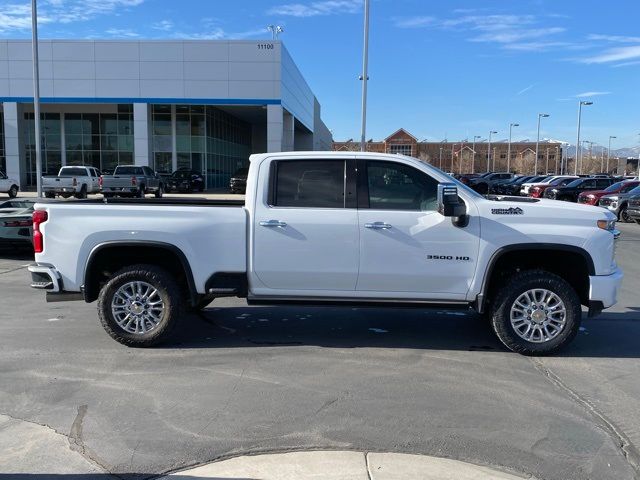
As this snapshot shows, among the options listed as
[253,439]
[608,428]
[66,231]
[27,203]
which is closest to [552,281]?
[608,428]

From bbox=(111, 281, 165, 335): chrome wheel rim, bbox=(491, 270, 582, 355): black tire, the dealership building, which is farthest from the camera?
the dealership building

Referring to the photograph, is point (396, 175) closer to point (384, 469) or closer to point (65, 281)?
point (384, 469)

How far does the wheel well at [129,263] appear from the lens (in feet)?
19.5

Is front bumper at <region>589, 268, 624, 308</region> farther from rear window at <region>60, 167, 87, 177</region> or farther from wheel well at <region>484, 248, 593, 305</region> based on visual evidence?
rear window at <region>60, 167, 87, 177</region>

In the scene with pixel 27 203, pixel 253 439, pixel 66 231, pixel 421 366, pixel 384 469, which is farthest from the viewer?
pixel 27 203

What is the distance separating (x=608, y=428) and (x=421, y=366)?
69.1 inches

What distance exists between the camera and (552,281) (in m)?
5.80

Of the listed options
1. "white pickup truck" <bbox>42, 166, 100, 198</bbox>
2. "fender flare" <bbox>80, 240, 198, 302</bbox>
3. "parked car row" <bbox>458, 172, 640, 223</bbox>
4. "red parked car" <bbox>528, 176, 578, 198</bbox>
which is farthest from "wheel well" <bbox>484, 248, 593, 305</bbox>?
"red parked car" <bbox>528, 176, 578, 198</bbox>

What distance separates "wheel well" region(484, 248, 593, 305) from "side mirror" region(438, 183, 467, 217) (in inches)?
27.1

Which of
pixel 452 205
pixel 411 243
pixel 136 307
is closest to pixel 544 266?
pixel 452 205

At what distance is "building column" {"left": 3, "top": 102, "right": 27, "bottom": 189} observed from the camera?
37.3 m

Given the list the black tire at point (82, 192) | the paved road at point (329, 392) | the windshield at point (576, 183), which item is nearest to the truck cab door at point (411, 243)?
the paved road at point (329, 392)

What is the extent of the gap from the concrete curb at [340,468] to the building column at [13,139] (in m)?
39.8

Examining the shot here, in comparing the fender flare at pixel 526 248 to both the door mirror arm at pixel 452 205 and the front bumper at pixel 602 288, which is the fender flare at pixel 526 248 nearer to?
the front bumper at pixel 602 288
